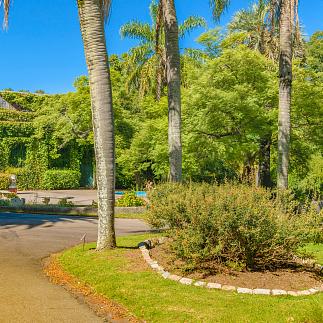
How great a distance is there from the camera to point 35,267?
9039mm

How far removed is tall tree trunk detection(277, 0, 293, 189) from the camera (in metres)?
14.3

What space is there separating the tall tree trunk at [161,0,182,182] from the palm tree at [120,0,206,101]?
170 centimetres

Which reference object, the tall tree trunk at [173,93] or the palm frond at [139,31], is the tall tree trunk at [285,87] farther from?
the palm frond at [139,31]

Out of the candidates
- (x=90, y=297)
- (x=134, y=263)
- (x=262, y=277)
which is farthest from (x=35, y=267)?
(x=262, y=277)

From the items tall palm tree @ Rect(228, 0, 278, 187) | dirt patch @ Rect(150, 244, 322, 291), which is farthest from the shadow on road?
tall palm tree @ Rect(228, 0, 278, 187)

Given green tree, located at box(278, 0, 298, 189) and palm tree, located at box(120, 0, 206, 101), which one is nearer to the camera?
green tree, located at box(278, 0, 298, 189)

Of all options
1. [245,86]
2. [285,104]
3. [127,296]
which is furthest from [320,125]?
[127,296]

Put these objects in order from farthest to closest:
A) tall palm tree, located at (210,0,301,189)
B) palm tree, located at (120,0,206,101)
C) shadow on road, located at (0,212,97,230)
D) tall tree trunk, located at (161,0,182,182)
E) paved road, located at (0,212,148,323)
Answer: palm tree, located at (120,0,206,101), shadow on road, located at (0,212,97,230), tall palm tree, located at (210,0,301,189), tall tree trunk, located at (161,0,182,182), paved road, located at (0,212,148,323)

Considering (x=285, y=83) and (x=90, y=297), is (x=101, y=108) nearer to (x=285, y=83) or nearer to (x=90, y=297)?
(x=90, y=297)

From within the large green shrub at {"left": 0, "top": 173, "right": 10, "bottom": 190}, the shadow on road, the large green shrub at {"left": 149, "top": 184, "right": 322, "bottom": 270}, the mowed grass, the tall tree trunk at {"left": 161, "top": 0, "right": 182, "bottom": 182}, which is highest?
the tall tree trunk at {"left": 161, "top": 0, "right": 182, "bottom": 182}

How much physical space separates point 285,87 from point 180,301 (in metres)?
10.2

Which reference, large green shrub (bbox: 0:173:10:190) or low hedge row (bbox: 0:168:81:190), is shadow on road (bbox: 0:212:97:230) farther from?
low hedge row (bbox: 0:168:81:190)

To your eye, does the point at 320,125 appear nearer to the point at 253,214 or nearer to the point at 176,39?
the point at 176,39

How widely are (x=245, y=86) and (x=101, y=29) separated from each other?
11376mm
